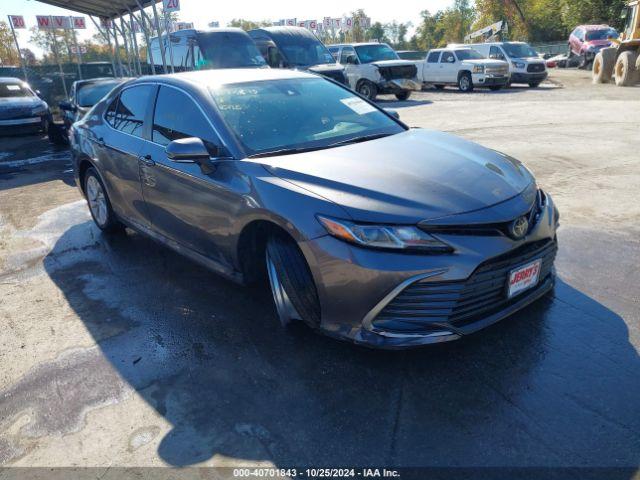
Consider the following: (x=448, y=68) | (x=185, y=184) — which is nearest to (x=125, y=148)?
(x=185, y=184)

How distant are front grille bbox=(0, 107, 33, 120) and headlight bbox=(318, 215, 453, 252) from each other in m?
12.8

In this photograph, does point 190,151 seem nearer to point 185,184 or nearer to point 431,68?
point 185,184

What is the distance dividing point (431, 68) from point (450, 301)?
2093 centimetres

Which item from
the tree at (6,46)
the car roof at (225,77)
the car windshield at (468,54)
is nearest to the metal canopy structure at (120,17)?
the car roof at (225,77)

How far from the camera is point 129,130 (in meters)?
4.42

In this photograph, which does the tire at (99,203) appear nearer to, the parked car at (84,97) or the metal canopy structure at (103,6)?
the parked car at (84,97)

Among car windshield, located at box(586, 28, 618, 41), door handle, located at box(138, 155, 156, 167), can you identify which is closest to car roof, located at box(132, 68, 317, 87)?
door handle, located at box(138, 155, 156, 167)

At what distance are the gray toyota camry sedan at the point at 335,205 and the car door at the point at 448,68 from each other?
707 inches

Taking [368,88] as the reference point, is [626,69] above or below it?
above

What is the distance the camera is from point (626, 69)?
1733 cm

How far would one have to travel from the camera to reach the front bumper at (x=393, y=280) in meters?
2.53

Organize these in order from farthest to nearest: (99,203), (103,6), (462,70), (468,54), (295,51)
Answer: (468,54), (462,70), (295,51), (103,6), (99,203)

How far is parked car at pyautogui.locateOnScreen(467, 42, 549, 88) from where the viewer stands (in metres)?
20.2

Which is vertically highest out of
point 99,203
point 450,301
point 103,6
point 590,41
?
point 103,6
